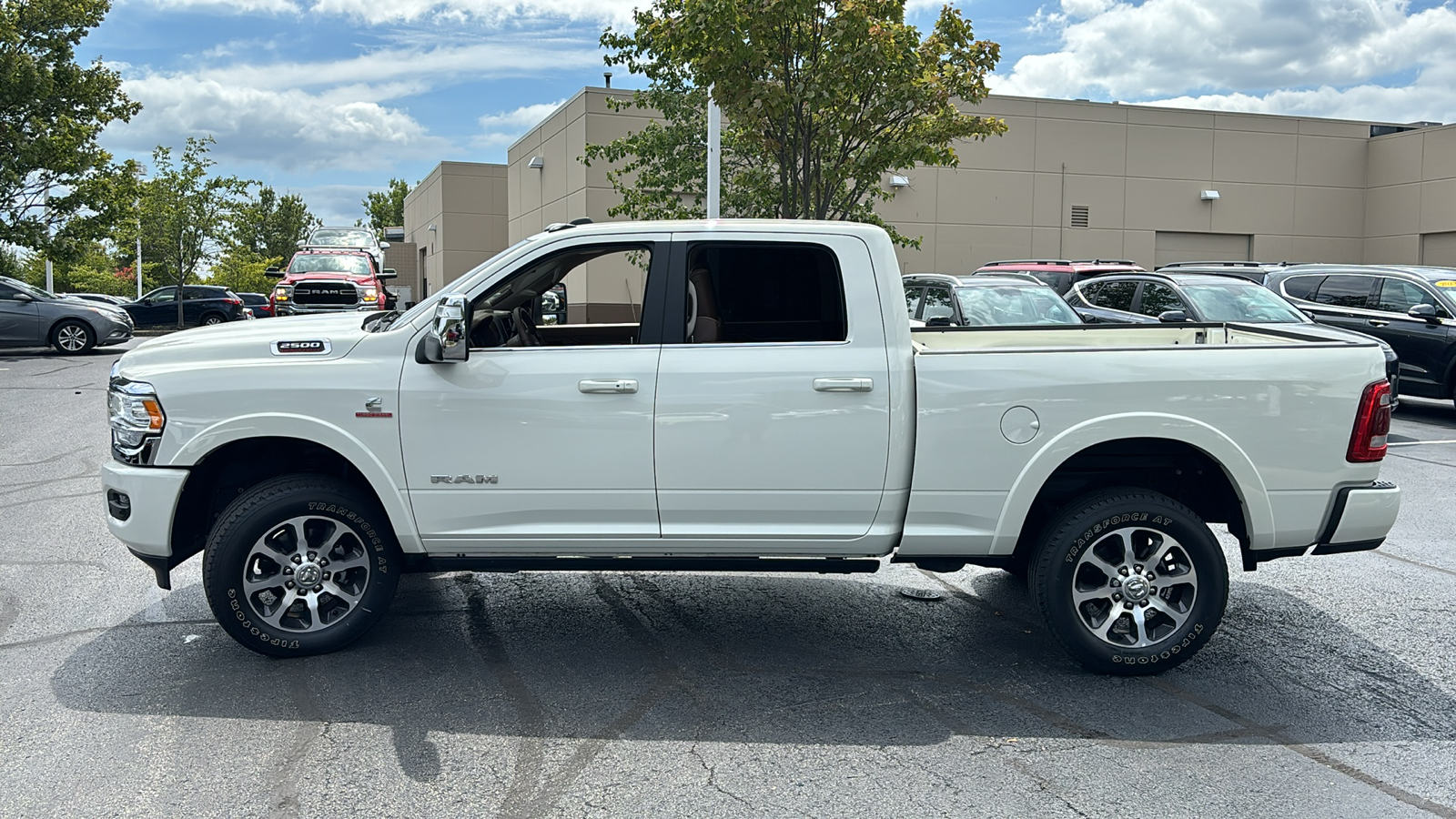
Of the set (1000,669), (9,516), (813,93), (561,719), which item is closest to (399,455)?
(561,719)

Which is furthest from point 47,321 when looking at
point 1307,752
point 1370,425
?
point 1307,752

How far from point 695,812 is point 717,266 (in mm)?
2544

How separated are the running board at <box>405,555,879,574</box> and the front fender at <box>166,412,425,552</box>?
49cm

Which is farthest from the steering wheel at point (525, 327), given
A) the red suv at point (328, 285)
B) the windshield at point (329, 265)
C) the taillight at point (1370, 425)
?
the windshield at point (329, 265)

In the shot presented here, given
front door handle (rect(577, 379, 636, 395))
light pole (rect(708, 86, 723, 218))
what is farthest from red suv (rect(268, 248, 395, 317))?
front door handle (rect(577, 379, 636, 395))

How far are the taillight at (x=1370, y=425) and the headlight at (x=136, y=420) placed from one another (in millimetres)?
5255

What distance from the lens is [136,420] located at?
526cm

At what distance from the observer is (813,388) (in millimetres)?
5121

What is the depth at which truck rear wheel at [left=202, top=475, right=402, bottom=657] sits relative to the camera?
522 centimetres

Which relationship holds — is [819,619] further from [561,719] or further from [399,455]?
[399,455]

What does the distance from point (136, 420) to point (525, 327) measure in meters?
1.82

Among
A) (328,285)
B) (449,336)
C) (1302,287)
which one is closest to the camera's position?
(449,336)

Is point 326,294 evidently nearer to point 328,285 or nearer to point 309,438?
point 328,285

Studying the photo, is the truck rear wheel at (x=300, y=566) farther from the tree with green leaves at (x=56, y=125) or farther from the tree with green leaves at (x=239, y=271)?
the tree with green leaves at (x=239, y=271)
